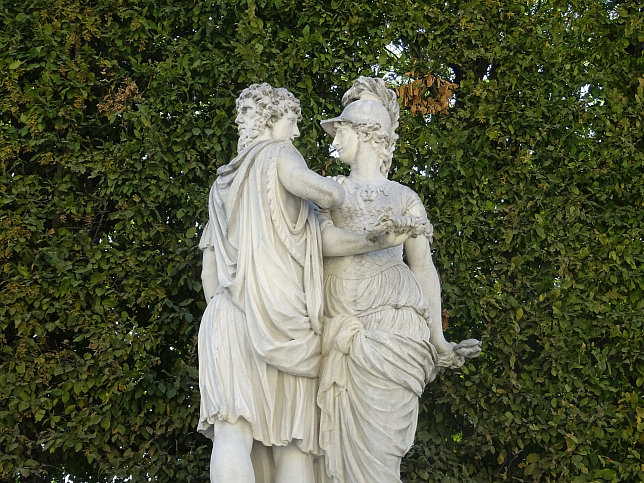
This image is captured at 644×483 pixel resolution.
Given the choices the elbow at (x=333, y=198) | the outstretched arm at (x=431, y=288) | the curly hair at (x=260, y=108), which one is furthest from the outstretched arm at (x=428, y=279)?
the curly hair at (x=260, y=108)

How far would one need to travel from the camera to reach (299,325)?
5898 mm

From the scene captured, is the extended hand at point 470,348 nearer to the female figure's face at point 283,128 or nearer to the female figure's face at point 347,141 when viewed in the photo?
the female figure's face at point 347,141

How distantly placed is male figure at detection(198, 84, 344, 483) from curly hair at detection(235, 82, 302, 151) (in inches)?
3.2

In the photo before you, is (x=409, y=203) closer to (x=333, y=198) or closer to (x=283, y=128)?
(x=333, y=198)

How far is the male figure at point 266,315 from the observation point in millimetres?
5801

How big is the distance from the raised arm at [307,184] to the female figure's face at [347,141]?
0.46m

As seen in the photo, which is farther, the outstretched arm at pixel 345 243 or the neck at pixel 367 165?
the neck at pixel 367 165

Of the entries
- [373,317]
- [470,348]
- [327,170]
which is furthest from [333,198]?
[327,170]

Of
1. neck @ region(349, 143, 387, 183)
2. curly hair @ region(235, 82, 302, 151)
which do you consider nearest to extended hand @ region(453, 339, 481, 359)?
neck @ region(349, 143, 387, 183)

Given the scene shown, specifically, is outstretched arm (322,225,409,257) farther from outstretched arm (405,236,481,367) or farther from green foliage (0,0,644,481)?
green foliage (0,0,644,481)

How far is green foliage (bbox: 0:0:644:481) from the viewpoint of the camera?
25.7ft

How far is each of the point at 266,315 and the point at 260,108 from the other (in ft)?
3.39

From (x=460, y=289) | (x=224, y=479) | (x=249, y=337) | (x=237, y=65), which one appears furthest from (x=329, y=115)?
(x=224, y=479)

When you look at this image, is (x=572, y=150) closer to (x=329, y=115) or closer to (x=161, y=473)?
(x=329, y=115)
